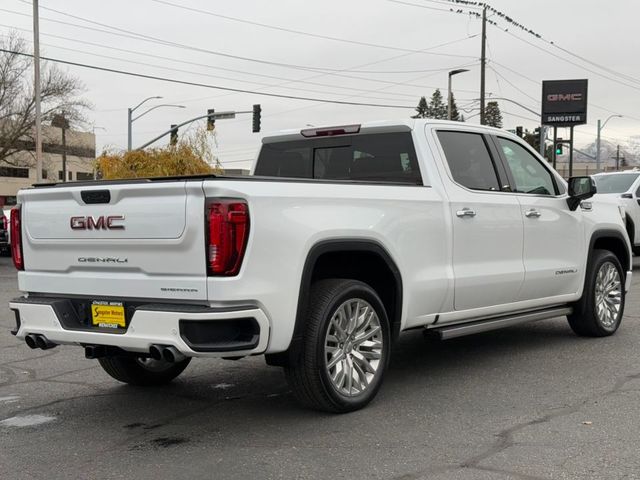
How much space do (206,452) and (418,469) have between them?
3.95 feet

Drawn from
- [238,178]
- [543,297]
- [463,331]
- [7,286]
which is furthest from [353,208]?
[7,286]

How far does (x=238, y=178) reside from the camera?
4375mm

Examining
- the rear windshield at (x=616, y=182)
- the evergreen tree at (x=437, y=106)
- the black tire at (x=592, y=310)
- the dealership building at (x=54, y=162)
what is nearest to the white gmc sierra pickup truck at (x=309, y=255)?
the black tire at (x=592, y=310)

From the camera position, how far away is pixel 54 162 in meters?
68.6

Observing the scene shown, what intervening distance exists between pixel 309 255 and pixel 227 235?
1.98 ft

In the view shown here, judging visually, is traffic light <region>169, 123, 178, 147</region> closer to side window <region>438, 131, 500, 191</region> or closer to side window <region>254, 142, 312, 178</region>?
side window <region>254, 142, 312, 178</region>

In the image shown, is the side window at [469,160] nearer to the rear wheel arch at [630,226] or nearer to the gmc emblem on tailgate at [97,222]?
the gmc emblem on tailgate at [97,222]

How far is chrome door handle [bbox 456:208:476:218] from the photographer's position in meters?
5.82

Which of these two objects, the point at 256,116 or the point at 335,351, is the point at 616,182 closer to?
the point at 335,351

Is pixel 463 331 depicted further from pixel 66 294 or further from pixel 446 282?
pixel 66 294

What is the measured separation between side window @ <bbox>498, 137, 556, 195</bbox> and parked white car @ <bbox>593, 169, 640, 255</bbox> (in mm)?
6937

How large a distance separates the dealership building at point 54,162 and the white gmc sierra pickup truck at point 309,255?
55.7m

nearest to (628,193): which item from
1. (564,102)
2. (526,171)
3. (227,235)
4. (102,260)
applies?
(526,171)

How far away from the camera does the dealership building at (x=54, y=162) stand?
6075 cm
